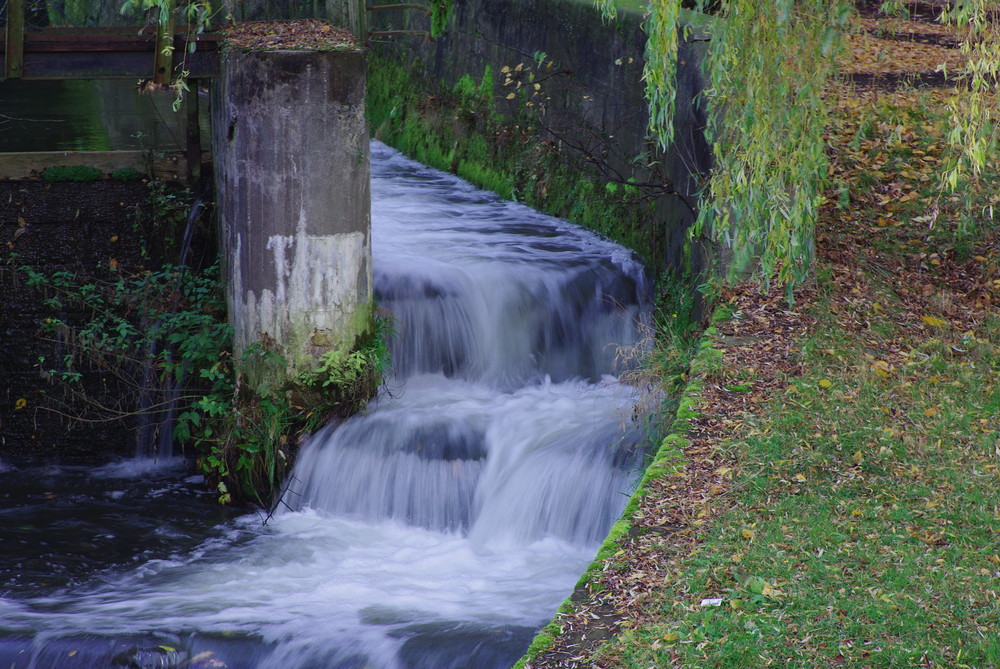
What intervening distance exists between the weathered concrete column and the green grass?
3464mm

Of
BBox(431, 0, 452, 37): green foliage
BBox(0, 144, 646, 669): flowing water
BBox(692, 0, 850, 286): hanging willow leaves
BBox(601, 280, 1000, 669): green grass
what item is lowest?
BBox(0, 144, 646, 669): flowing water

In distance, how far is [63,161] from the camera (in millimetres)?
10383

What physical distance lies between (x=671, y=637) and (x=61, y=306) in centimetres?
720

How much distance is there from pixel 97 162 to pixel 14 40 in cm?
248

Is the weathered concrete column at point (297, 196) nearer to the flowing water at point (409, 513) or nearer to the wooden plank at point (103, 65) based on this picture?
the wooden plank at point (103, 65)

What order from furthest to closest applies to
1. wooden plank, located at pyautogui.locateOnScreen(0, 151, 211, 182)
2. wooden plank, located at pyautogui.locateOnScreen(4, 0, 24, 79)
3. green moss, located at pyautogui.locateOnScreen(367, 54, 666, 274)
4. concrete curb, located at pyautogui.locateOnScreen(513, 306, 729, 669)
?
green moss, located at pyautogui.locateOnScreen(367, 54, 666, 274)
wooden plank, located at pyautogui.locateOnScreen(0, 151, 211, 182)
wooden plank, located at pyautogui.locateOnScreen(4, 0, 24, 79)
concrete curb, located at pyautogui.locateOnScreen(513, 306, 729, 669)

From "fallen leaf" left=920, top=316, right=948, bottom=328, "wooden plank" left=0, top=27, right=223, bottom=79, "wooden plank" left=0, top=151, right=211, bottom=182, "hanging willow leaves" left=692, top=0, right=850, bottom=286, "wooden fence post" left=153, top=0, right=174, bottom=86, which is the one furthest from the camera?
"wooden plank" left=0, top=151, right=211, bottom=182

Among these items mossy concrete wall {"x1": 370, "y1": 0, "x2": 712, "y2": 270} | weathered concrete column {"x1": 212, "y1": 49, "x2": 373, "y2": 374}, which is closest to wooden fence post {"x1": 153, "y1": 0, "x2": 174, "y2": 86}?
weathered concrete column {"x1": 212, "y1": 49, "x2": 373, "y2": 374}

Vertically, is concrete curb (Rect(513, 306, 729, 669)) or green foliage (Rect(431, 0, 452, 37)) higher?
green foliage (Rect(431, 0, 452, 37))

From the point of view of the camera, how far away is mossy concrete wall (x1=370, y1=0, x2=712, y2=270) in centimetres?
938

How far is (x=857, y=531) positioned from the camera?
5441mm

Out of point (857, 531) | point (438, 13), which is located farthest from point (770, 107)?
point (438, 13)

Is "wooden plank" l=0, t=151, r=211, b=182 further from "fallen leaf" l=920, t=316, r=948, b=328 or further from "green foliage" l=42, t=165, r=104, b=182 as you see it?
"fallen leaf" l=920, t=316, r=948, b=328

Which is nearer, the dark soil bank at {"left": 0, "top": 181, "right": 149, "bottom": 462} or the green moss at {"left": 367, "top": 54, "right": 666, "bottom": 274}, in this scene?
the dark soil bank at {"left": 0, "top": 181, "right": 149, "bottom": 462}
